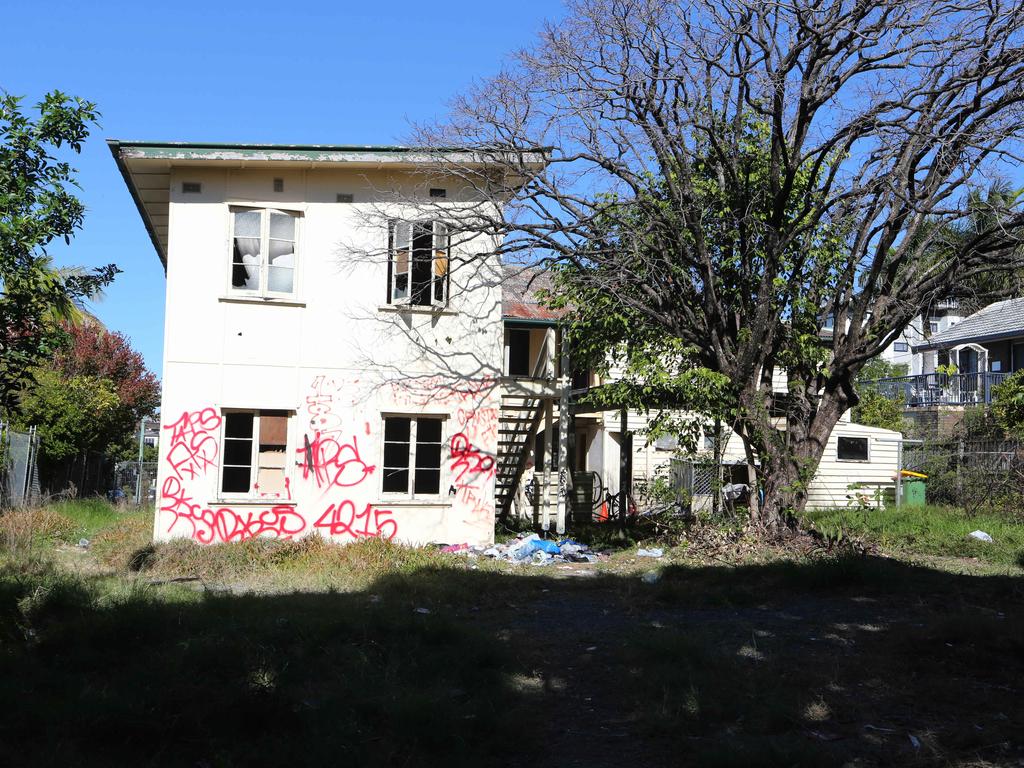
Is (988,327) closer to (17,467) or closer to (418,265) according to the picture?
(418,265)

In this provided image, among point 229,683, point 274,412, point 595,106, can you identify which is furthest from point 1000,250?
point 229,683

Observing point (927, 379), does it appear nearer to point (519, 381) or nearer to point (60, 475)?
point (519, 381)

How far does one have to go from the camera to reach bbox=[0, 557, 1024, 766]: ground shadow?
5559 millimetres

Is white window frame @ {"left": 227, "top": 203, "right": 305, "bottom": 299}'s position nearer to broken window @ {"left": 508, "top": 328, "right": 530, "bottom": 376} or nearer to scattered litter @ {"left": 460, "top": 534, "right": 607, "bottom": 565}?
scattered litter @ {"left": 460, "top": 534, "right": 607, "bottom": 565}

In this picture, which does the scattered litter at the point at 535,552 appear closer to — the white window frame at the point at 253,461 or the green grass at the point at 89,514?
the white window frame at the point at 253,461

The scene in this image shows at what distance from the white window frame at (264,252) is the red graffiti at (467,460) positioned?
3.40 metres

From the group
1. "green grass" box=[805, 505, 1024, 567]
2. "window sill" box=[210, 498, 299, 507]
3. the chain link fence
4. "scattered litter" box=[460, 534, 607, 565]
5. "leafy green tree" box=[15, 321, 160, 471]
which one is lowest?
"scattered litter" box=[460, 534, 607, 565]

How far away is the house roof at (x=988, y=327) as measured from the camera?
31000 millimetres

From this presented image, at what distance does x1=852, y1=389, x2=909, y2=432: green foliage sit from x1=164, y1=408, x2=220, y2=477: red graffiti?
21406mm

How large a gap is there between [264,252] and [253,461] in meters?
3.18

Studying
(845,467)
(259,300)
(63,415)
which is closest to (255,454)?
(259,300)

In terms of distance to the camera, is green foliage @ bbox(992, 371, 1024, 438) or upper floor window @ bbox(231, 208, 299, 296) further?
green foliage @ bbox(992, 371, 1024, 438)

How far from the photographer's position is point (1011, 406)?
21938mm

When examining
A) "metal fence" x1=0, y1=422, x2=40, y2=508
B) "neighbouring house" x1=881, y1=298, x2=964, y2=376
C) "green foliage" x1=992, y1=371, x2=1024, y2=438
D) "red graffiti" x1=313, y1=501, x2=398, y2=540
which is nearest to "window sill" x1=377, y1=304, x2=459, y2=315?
"red graffiti" x1=313, y1=501, x2=398, y2=540
